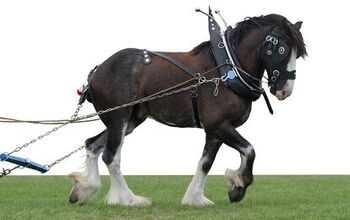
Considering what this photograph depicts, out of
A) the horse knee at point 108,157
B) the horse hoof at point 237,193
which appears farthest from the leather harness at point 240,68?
the horse knee at point 108,157

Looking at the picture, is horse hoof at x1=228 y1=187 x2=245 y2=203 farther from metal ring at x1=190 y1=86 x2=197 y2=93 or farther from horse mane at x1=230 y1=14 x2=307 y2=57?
horse mane at x1=230 y1=14 x2=307 y2=57

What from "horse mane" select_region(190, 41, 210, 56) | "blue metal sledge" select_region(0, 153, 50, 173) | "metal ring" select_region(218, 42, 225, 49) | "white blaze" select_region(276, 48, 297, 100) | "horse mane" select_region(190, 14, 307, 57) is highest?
"horse mane" select_region(190, 14, 307, 57)

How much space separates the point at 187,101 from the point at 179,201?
93.6 inches

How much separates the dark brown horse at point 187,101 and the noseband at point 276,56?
0.01 meters

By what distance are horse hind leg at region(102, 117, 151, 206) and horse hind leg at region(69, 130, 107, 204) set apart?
1.16ft

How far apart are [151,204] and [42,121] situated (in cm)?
215

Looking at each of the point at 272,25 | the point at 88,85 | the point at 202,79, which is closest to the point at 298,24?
the point at 272,25

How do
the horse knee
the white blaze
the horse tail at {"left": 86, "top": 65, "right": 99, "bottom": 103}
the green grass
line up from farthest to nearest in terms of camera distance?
the horse tail at {"left": 86, "top": 65, "right": 99, "bottom": 103} → the horse knee → the white blaze → the green grass

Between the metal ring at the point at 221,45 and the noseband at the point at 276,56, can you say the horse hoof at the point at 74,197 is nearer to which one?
the metal ring at the point at 221,45

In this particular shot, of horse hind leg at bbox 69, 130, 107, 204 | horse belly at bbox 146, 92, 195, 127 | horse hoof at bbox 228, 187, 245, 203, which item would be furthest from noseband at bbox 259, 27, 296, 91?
horse hind leg at bbox 69, 130, 107, 204

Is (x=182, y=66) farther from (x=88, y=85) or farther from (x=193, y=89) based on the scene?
(x=88, y=85)

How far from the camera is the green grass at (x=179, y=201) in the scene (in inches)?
430

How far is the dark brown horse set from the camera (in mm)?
11469

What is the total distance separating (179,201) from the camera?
13.4 meters
